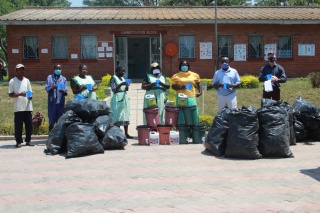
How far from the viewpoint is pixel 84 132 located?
27.8ft

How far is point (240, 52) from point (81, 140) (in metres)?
15.7

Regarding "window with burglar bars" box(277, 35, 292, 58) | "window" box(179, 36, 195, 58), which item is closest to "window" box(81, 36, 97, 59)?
"window" box(179, 36, 195, 58)

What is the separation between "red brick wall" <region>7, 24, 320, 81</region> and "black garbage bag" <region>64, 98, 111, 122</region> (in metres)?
13.1

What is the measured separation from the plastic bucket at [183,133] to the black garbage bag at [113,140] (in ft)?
4.21

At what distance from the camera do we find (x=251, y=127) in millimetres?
7961

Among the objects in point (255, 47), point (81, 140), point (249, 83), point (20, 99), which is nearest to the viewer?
point (81, 140)

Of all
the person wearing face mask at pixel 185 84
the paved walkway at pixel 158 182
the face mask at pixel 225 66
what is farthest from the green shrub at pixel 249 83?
the paved walkway at pixel 158 182

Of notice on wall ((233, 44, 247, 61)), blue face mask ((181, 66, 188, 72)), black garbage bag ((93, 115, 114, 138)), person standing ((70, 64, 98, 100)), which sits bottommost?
black garbage bag ((93, 115, 114, 138))

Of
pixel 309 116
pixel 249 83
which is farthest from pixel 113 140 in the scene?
pixel 249 83

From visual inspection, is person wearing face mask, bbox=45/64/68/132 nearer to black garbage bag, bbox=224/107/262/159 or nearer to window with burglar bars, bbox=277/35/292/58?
black garbage bag, bbox=224/107/262/159

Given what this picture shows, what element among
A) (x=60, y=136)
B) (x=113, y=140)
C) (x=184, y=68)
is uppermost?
(x=184, y=68)

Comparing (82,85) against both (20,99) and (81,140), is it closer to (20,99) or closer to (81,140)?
(20,99)

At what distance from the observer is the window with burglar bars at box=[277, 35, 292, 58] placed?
23016 millimetres

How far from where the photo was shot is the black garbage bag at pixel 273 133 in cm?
798
